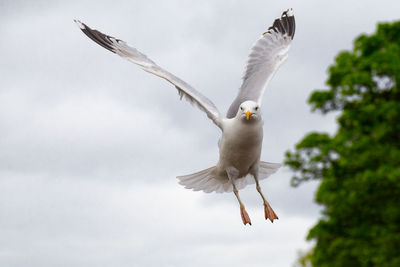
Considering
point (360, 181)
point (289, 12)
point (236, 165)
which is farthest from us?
point (289, 12)

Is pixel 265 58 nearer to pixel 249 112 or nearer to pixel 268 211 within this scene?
pixel 268 211

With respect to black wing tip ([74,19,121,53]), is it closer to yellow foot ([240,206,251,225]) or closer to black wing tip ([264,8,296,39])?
black wing tip ([264,8,296,39])

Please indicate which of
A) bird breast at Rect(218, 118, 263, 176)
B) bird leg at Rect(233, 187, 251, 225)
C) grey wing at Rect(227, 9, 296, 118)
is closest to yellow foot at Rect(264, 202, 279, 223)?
bird leg at Rect(233, 187, 251, 225)

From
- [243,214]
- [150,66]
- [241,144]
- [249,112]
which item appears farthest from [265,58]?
[243,214]

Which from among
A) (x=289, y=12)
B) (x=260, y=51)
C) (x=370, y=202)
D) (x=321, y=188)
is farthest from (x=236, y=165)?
(x=289, y=12)

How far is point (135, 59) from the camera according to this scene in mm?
20812

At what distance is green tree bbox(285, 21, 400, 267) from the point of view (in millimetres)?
16844

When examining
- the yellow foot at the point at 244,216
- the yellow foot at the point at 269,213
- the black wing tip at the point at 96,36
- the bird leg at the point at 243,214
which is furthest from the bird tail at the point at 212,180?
the black wing tip at the point at 96,36

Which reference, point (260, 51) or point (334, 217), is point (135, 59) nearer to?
point (260, 51)

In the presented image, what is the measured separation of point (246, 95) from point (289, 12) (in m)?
5.35

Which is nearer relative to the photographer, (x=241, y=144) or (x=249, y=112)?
(x=249, y=112)

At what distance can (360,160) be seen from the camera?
55.6ft

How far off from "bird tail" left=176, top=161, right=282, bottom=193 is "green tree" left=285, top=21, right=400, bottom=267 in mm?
2595

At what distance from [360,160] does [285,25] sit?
795cm
